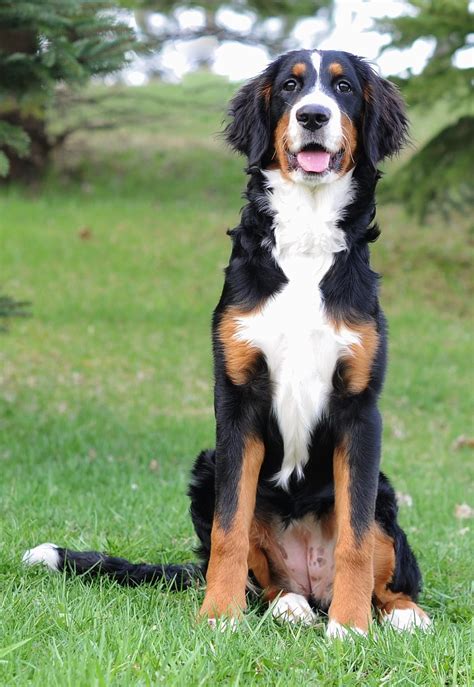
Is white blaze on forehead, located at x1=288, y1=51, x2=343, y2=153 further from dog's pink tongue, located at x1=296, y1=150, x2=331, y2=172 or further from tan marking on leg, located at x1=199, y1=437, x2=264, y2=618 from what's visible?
tan marking on leg, located at x1=199, y1=437, x2=264, y2=618

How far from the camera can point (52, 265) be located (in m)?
13.6

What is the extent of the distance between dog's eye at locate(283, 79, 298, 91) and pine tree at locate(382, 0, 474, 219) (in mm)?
7289

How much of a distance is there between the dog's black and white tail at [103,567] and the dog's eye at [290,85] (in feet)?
6.70

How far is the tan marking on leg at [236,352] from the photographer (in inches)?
152

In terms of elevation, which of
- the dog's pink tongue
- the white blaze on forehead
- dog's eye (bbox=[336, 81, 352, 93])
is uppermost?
dog's eye (bbox=[336, 81, 352, 93])

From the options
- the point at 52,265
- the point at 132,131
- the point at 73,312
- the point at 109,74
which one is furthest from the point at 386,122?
the point at 132,131

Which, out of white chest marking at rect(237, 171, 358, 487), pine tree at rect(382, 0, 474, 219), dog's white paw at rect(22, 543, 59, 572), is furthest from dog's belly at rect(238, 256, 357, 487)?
pine tree at rect(382, 0, 474, 219)

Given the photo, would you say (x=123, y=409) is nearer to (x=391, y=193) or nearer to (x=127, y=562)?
(x=127, y=562)

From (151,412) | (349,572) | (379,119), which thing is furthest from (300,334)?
(151,412)

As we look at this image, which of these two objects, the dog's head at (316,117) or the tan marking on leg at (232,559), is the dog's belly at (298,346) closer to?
the tan marking on leg at (232,559)

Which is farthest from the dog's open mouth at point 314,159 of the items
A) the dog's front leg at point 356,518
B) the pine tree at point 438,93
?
the pine tree at point 438,93

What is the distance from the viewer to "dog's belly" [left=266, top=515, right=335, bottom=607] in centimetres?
418

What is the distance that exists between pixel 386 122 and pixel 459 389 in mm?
6187

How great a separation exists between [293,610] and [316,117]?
74.5 inches
